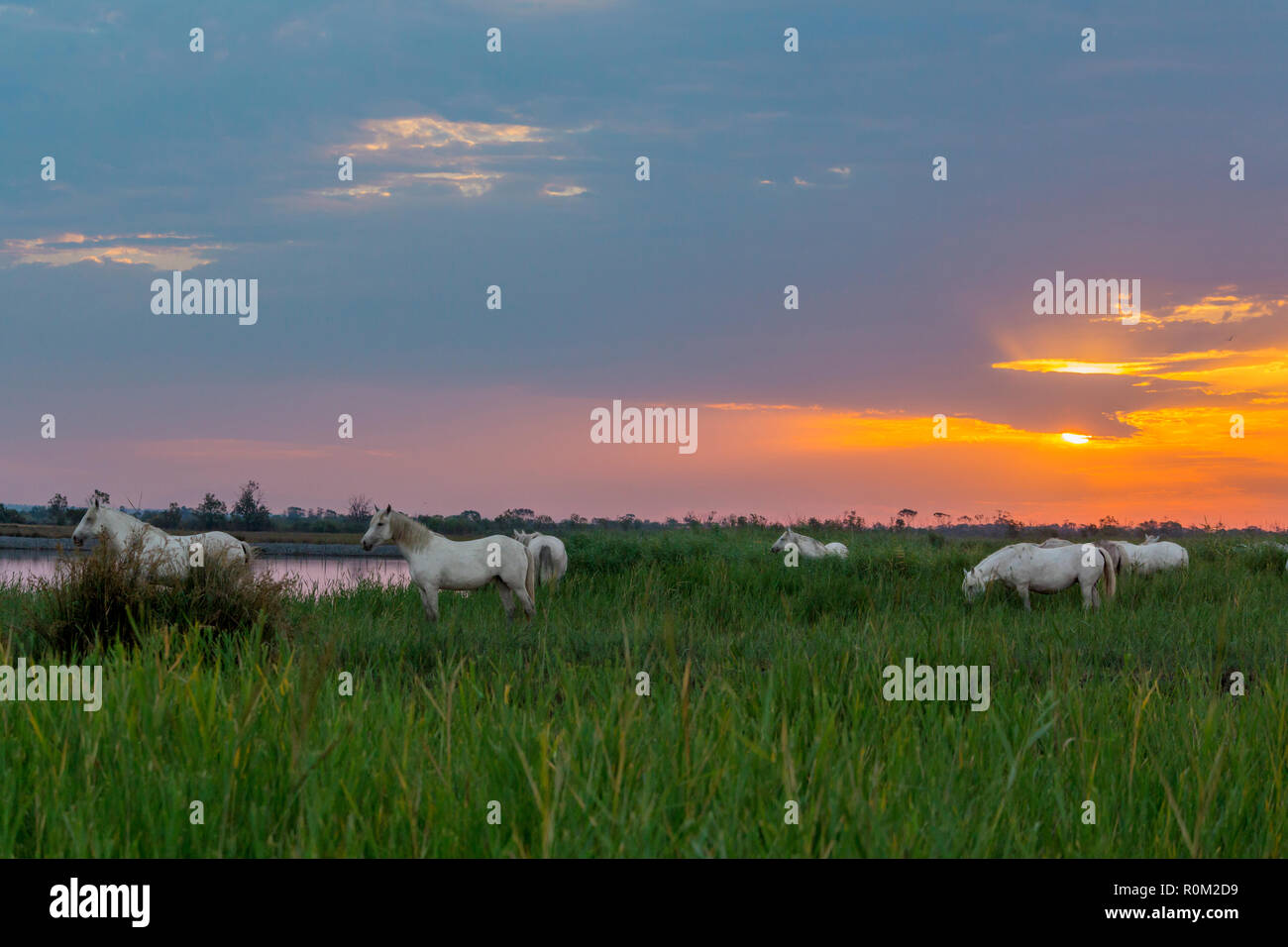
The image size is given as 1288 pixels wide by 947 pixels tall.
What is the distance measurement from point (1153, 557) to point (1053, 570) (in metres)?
6.98

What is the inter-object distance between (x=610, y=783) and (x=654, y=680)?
134 inches

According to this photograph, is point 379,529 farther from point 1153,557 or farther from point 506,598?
point 1153,557

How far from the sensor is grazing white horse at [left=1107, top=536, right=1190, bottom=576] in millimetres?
21156

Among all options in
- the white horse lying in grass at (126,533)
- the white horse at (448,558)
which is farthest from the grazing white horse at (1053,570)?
the white horse lying in grass at (126,533)

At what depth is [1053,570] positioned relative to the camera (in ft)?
54.2

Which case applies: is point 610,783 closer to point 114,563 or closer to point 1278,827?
point 1278,827

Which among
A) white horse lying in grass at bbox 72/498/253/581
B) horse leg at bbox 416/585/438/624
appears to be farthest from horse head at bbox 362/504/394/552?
white horse lying in grass at bbox 72/498/253/581

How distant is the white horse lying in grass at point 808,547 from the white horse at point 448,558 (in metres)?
8.14

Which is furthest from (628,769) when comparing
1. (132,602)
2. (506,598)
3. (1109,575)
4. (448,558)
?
(1109,575)

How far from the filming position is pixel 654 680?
24.2 feet

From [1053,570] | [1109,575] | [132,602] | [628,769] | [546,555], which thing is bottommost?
[1109,575]

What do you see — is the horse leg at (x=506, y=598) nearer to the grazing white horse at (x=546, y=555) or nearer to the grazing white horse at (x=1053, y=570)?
the grazing white horse at (x=546, y=555)

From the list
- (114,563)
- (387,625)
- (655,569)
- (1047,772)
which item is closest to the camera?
(1047,772)
